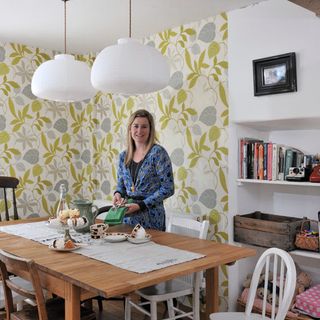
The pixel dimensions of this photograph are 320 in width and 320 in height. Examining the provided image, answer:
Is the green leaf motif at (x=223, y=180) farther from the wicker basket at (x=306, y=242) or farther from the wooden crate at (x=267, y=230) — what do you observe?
the wicker basket at (x=306, y=242)

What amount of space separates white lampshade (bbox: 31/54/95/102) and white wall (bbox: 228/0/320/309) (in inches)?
45.6

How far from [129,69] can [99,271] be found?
921mm

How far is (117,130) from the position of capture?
4.06 m

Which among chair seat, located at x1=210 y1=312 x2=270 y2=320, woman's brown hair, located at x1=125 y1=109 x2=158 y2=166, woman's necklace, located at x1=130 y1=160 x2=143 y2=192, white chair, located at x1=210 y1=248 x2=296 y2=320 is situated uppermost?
woman's brown hair, located at x1=125 y1=109 x2=158 y2=166

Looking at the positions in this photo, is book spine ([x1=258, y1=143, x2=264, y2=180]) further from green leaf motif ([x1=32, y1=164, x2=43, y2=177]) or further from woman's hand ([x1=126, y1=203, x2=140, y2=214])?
green leaf motif ([x1=32, y1=164, x2=43, y2=177])

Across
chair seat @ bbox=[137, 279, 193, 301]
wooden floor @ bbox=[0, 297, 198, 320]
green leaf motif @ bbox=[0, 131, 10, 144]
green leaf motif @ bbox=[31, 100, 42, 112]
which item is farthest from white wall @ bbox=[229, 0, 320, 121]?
green leaf motif @ bbox=[0, 131, 10, 144]

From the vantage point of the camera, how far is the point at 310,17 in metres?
2.57

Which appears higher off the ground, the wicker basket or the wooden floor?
the wicker basket

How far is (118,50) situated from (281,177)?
1493 millimetres

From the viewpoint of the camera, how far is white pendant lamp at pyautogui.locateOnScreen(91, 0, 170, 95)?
1.90 metres

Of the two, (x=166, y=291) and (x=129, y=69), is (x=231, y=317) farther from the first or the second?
(x=129, y=69)

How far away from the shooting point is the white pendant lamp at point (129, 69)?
1898mm

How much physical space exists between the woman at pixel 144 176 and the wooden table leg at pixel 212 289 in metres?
0.66

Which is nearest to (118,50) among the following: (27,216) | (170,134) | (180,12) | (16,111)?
(180,12)
